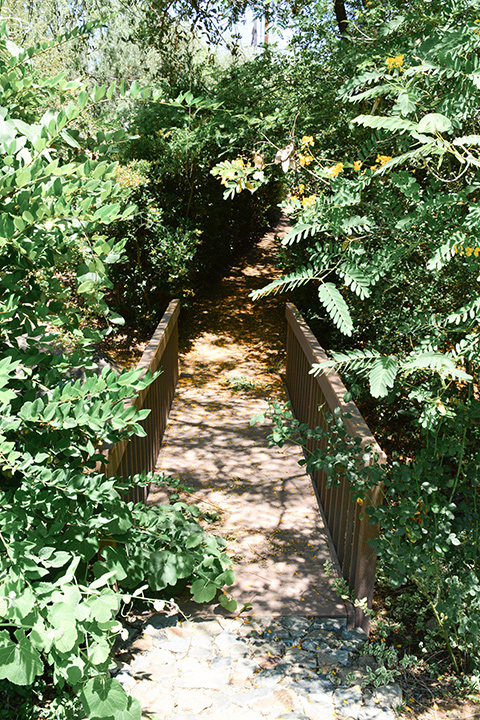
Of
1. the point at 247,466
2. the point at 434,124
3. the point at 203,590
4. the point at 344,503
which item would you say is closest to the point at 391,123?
the point at 434,124

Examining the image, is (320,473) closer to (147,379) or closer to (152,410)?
(152,410)

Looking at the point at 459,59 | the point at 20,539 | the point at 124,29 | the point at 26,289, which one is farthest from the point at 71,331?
the point at 124,29

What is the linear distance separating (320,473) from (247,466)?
2.69 feet

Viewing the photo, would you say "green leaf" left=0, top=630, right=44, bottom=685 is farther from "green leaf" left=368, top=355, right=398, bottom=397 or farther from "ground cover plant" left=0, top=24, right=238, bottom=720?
"green leaf" left=368, top=355, right=398, bottom=397

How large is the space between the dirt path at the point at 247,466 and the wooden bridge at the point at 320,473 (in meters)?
0.02

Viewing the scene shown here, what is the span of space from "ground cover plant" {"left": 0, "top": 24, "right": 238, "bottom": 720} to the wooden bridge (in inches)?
33.2

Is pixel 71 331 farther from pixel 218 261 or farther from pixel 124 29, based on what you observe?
pixel 124 29

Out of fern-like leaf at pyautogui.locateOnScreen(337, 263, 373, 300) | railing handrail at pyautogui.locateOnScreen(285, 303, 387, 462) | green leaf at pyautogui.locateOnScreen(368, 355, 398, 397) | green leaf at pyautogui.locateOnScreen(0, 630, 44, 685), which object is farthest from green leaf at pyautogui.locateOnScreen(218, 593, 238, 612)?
fern-like leaf at pyautogui.locateOnScreen(337, 263, 373, 300)

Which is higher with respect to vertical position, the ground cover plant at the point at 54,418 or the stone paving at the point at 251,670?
the ground cover plant at the point at 54,418

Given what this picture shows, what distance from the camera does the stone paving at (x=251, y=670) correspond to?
2.66 meters

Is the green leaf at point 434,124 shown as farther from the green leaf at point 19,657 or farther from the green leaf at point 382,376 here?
the green leaf at point 19,657

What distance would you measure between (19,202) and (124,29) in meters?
19.9

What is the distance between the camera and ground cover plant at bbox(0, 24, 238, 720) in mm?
1805

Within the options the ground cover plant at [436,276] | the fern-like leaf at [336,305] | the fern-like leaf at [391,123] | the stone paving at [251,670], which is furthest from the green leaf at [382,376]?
the stone paving at [251,670]
